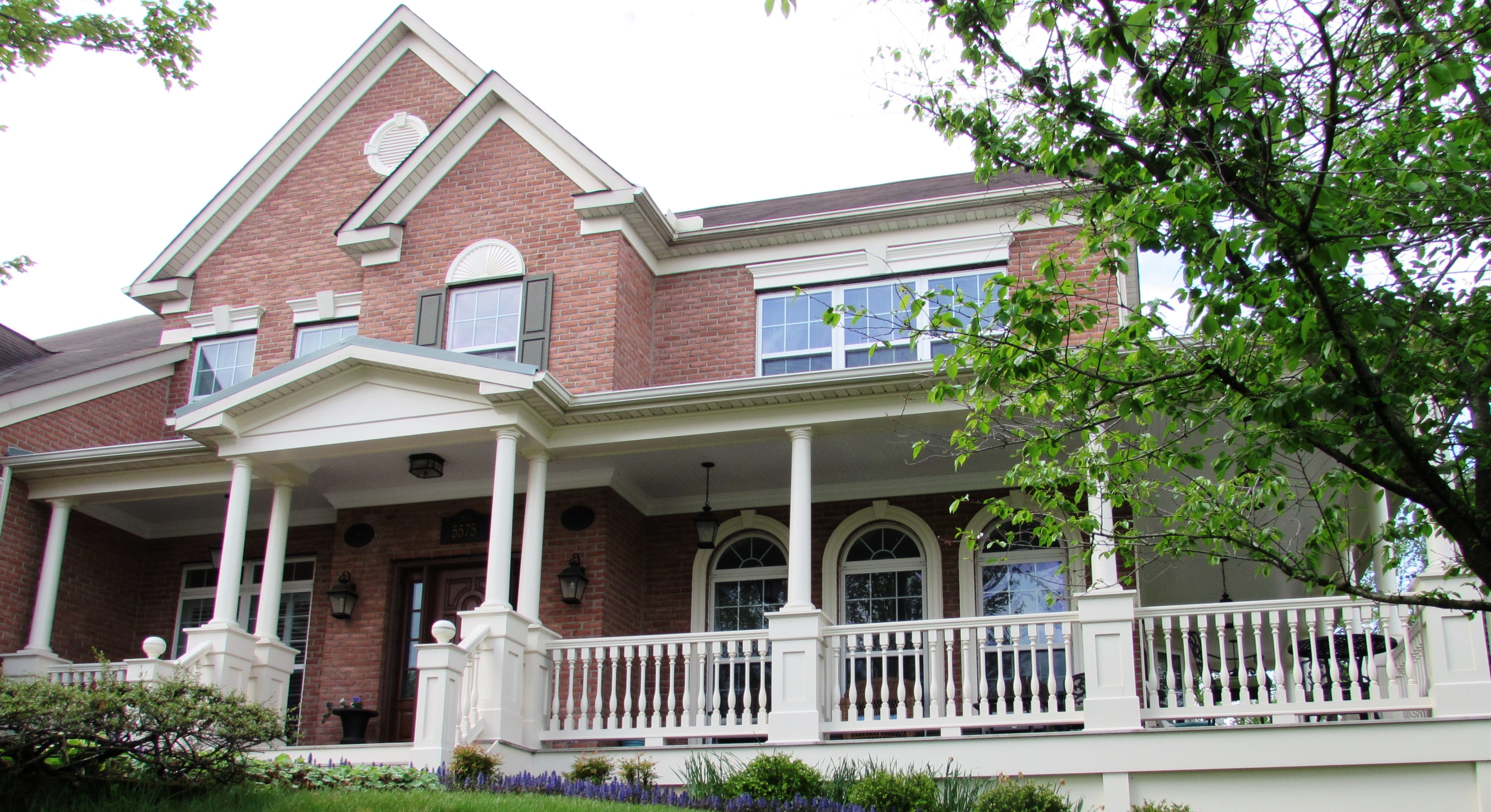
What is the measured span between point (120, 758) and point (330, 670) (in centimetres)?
614

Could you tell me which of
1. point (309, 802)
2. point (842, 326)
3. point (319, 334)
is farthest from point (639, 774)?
point (319, 334)

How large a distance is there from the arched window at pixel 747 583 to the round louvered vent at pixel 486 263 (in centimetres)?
382

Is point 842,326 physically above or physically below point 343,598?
above

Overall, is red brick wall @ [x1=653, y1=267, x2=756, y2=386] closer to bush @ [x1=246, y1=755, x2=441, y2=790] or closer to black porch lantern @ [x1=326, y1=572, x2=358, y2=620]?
black porch lantern @ [x1=326, y1=572, x2=358, y2=620]

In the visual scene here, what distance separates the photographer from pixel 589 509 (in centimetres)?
1303

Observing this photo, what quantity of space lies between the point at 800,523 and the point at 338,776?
4.12 meters

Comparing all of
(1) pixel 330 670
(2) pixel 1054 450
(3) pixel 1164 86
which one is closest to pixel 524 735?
(1) pixel 330 670

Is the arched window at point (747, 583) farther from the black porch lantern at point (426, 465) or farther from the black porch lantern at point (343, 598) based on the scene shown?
the black porch lantern at point (343, 598)

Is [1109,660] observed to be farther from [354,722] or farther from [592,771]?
[354,722]

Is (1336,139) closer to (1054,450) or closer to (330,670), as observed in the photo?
(1054,450)

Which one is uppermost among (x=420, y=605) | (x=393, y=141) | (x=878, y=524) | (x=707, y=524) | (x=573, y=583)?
(x=393, y=141)

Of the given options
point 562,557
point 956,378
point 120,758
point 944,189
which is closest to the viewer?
point 120,758

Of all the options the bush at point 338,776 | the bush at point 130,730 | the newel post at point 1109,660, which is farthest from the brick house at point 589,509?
the bush at point 130,730

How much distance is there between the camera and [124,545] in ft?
49.3
